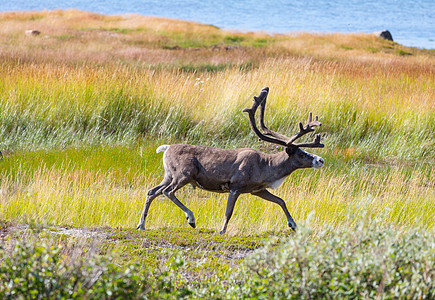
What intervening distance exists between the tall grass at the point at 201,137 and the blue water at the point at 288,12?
50.5m

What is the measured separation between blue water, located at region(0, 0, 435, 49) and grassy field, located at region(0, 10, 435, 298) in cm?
5041

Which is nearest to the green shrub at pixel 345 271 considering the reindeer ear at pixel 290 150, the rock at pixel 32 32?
the reindeer ear at pixel 290 150

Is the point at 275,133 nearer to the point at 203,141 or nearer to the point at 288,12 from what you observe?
the point at 203,141

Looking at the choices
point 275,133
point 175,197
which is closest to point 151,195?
point 175,197

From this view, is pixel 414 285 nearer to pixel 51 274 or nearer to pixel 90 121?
pixel 51 274

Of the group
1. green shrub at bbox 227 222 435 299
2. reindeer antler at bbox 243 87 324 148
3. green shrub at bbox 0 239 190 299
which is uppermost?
reindeer antler at bbox 243 87 324 148

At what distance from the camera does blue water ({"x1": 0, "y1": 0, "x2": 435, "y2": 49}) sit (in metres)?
72.6

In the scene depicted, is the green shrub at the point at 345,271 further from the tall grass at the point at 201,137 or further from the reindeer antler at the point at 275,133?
the reindeer antler at the point at 275,133

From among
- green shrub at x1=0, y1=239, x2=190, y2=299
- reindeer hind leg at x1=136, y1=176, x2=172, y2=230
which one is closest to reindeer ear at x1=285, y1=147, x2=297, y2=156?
reindeer hind leg at x1=136, y1=176, x2=172, y2=230

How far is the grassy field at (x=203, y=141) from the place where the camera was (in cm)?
843

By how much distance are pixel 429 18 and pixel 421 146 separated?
218 ft

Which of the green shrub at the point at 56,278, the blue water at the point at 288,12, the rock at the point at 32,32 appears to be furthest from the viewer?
the blue water at the point at 288,12

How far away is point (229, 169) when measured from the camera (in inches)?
284

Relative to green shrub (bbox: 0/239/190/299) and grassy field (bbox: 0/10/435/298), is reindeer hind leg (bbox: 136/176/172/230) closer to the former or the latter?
grassy field (bbox: 0/10/435/298)
